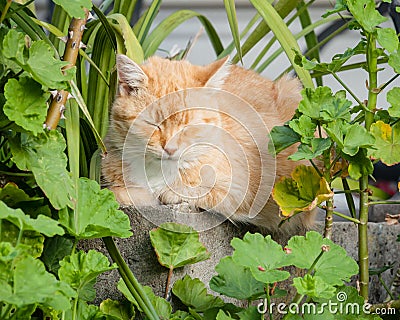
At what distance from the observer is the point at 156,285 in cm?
112

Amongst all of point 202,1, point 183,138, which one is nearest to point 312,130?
point 183,138

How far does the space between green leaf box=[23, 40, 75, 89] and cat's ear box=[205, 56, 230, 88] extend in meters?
0.44

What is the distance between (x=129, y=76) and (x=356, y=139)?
503mm

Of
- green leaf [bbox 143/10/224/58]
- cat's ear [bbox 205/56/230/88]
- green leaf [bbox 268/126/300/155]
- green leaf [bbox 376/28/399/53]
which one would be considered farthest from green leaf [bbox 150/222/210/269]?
green leaf [bbox 143/10/224/58]

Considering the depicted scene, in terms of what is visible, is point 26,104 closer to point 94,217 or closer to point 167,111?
point 94,217

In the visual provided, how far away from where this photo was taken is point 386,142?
3.28ft

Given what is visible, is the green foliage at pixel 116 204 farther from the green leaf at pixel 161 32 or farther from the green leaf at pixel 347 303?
the green leaf at pixel 161 32

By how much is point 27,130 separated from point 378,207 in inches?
50.4

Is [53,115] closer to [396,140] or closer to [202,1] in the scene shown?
[396,140]

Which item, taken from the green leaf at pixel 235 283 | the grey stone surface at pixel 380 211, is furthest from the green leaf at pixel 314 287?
the grey stone surface at pixel 380 211

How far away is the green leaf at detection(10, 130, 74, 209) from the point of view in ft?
2.81

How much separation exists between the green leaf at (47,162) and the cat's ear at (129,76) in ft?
1.06

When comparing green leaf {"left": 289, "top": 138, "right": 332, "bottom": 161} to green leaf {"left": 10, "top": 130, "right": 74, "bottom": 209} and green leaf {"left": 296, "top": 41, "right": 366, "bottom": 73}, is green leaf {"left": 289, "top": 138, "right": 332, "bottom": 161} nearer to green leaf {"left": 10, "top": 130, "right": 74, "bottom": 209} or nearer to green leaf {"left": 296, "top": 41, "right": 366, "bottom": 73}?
green leaf {"left": 296, "top": 41, "right": 366, "bottom": 73}

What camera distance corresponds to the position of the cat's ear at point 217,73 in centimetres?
124
